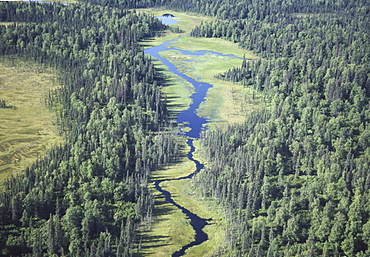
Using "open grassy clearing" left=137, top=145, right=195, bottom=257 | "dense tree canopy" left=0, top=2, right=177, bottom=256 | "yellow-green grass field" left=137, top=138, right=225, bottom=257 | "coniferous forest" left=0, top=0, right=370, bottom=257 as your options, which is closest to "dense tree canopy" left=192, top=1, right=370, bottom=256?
"coniferous forest" left=0, top=0, right=370, bottom=257

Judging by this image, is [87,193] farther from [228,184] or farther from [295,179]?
[295,179]

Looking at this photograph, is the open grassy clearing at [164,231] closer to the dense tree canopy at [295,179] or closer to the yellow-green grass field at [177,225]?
the yellow-green grass field at [177,225]

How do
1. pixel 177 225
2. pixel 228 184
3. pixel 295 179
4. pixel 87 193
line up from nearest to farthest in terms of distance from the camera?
pixel 87 193
pixel 177 225
pixel 228 184
pixel 295 179

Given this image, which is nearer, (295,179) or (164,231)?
(164,231)

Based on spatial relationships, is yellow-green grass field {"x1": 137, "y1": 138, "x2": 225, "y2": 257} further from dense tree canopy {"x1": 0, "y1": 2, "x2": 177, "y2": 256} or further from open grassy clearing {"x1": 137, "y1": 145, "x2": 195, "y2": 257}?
dense tree canopy {"x1": 0, "y1": 2, "x2": 177, "y2": 256}

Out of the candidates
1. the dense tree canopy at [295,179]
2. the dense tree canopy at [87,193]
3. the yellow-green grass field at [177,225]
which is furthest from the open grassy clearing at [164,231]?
the dense tree canopy at [295,179]

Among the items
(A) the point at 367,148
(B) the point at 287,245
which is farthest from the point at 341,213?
(A) the point at 367,148

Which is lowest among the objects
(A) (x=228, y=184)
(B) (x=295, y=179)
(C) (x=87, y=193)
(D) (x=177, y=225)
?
(D) (x=177, y=225)

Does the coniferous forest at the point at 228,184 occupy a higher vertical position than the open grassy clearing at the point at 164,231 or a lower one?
higher

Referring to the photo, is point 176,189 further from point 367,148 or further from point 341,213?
point 367,148

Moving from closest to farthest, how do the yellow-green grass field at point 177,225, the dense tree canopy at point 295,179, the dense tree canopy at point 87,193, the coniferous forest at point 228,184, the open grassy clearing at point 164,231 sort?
the dense tree canopy at point 87,193
the coniferous forest at point 228,184
the dense tree canopy at point 295,179
the open grassy clearing at point 164,231
the yellow-green grass field at point 177,225

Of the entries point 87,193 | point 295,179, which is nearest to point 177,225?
point 87,193
